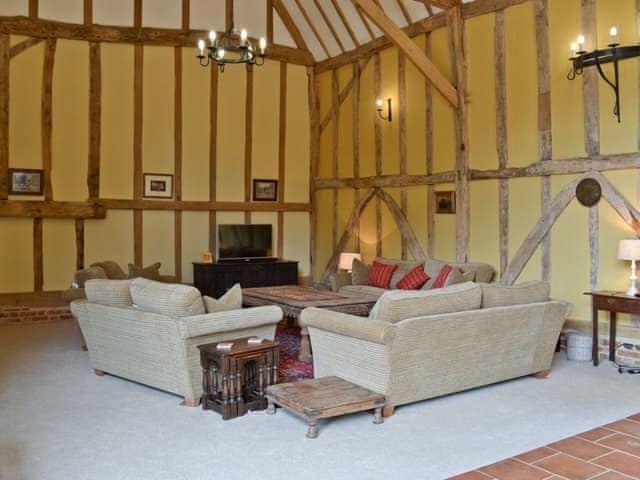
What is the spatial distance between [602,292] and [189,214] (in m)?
6.56

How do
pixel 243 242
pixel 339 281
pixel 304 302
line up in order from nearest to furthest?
pixel 304 302, pixel 339 281, pixel 243 242

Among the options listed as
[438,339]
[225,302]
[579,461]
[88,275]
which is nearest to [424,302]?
[438,339]

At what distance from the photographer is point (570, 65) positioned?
21.6 ft

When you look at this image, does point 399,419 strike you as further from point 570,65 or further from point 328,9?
point 328,9

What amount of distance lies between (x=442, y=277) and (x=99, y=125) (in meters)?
5.81

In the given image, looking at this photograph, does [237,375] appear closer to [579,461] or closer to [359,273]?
[579,461]

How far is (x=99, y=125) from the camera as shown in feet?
30.4

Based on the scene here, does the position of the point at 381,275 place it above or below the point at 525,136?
below

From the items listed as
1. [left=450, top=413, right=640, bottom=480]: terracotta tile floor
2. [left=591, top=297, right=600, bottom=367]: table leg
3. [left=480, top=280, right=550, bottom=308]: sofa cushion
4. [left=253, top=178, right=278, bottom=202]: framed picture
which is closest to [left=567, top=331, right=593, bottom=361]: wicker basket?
[left=591, top=297, right=600, bottom=367]: table leg

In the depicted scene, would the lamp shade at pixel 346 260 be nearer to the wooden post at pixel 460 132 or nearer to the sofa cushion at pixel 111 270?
the wooden post at pixel 460 132

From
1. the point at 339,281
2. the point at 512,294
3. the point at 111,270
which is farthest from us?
the point at 339,281

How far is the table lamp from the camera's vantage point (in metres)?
5.67

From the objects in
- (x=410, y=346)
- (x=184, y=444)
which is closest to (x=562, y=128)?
(x=410, y=346)

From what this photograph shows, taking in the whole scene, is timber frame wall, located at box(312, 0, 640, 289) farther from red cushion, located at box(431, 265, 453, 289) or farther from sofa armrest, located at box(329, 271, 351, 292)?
sofa armrest, located at box(329, 271, 351, 292)
